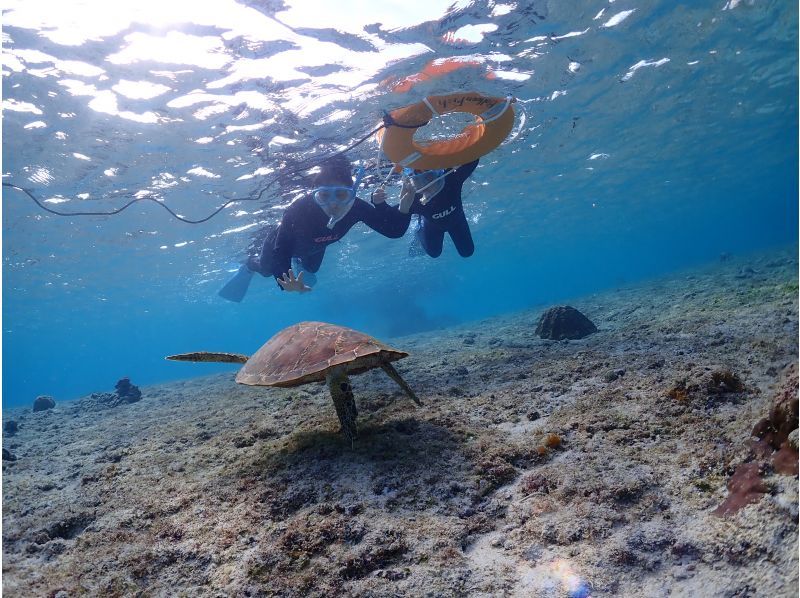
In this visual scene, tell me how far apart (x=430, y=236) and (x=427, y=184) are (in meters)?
1.89

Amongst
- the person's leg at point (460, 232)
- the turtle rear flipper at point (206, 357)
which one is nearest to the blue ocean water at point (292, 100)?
the person's leg at point (460, 232)

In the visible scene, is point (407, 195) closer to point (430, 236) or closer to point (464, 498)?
point (430, 236)

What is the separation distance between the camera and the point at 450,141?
8172mm

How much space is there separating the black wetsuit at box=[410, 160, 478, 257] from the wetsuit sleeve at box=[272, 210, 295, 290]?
10.0ft

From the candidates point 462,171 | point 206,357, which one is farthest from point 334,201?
point 206,357

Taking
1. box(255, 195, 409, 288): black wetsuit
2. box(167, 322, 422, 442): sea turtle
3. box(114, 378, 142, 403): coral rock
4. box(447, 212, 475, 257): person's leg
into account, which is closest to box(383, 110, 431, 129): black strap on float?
box(255, 195, 409, 288): black wetsuit

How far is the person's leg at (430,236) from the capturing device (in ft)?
34.8

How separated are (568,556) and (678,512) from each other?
78 cm

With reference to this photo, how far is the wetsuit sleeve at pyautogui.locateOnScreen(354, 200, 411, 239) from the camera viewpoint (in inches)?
383

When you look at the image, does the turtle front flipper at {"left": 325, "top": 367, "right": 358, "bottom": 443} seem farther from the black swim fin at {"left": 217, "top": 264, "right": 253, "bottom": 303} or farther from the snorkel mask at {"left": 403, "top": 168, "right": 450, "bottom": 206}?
the black swim fin at {"left": 217, "top": 264, "right": 253, "bottom": 303}

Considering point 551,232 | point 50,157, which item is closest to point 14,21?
point 50,157

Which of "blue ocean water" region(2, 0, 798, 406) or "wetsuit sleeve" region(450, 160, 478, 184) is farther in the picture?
"wetsuit sleeve" region(450, 160, 478, 184)

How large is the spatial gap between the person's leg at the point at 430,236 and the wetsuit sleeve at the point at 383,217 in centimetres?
91

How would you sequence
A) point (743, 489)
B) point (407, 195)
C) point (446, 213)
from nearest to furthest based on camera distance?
point (743, 489)
point (407, 195)
point (446, 213)
